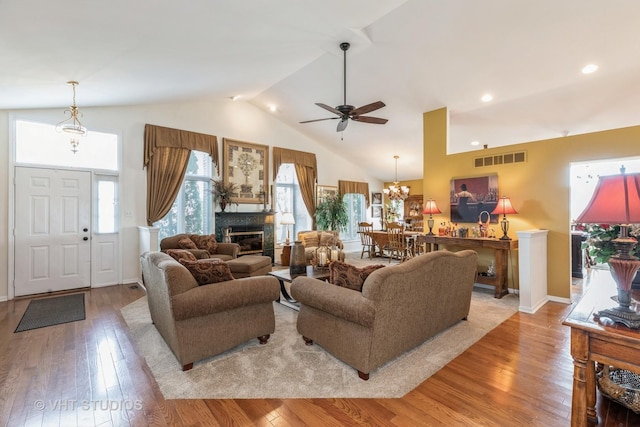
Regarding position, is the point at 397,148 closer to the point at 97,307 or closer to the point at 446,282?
the point at 446,282

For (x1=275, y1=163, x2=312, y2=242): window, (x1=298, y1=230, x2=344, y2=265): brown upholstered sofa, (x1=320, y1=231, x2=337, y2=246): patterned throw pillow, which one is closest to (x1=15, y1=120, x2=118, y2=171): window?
(x1=275, y1=163, x2=312, y2=242): window

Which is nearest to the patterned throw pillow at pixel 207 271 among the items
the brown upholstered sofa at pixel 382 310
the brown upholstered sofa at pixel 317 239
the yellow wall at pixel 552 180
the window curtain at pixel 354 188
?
the brown upholstered sofa at pixel 382 310

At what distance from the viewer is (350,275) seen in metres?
2.54

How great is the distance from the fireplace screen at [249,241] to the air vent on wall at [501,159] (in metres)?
4.92

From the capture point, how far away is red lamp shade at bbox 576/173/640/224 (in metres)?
1.35

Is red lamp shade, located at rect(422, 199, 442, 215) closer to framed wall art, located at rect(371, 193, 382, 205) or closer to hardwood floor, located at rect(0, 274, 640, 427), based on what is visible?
hardwood floor, located at rect(0, 274, 640, 427)

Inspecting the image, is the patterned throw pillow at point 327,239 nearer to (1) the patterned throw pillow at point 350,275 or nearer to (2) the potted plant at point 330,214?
(2) the potted plant at point 330,214

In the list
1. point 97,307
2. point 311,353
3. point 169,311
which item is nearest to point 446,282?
point 311,353

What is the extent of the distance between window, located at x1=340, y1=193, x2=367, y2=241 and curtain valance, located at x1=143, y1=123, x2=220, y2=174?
15.1ft

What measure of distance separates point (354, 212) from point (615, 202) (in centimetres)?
857

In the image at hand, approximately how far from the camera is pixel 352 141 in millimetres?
7945

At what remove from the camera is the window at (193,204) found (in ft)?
20.1

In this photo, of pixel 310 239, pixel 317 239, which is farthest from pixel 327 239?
pixel 310 239

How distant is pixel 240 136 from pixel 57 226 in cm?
390
